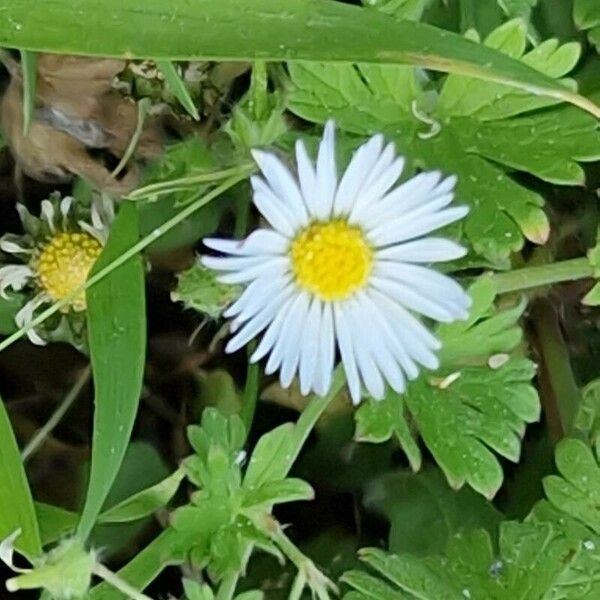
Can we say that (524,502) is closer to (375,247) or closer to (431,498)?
(431,498)

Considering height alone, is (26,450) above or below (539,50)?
below

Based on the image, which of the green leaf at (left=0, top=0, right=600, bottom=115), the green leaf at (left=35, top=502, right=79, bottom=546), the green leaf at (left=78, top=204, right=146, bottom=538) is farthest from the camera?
the green leaf at (left=35, top=502, right=79, bottom=546)

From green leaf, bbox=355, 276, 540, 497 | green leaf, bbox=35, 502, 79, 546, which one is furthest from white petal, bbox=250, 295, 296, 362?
green leaf, bbox=35, 502, 79, 546

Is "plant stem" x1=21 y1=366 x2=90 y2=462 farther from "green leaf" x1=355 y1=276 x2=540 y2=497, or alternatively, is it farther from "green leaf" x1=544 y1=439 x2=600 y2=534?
"green leaf" x1=544 y1=439 x2=600 y2=534

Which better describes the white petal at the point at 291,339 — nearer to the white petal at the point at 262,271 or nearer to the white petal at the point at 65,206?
the white petal at the point at 262,271

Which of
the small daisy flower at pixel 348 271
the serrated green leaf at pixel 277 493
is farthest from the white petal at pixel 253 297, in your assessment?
the serrated green leaf at pixel 277 493

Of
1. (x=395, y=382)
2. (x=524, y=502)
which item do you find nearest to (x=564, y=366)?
(x=524, y=502)
